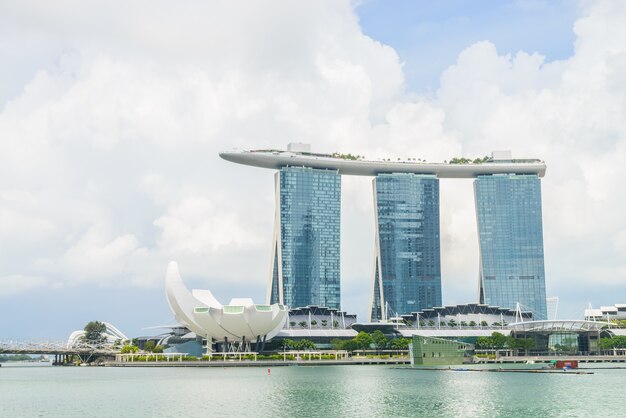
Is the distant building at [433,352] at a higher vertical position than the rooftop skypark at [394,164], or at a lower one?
lower

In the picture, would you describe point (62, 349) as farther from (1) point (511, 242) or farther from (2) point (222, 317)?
(1) point (511, 242)

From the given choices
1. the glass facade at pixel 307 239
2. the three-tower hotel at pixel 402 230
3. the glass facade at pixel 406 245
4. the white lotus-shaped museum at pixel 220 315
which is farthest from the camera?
the glass facade at pixel 406 245

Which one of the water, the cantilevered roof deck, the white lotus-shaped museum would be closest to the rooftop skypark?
the cantilevered roof deck

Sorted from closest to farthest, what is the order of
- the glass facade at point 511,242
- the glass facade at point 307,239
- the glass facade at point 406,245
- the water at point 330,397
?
1. the water at point 330,397
2. the glass facade at point 307,239
3. the glass facade at point 511,242
4. the glass facade at point 406,245

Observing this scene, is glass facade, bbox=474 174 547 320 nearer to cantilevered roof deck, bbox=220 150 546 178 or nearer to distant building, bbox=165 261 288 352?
cantilevered roof deck, bbox=220 150 546 178

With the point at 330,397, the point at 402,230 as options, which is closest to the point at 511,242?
the point at 402,230

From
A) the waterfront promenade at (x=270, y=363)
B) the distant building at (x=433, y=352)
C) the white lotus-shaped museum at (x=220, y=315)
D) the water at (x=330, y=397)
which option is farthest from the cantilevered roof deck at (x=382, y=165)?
the water at (x=330, y=397)

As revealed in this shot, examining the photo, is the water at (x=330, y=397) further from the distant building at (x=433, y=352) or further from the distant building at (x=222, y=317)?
the distant building at (x=222, y=317)
